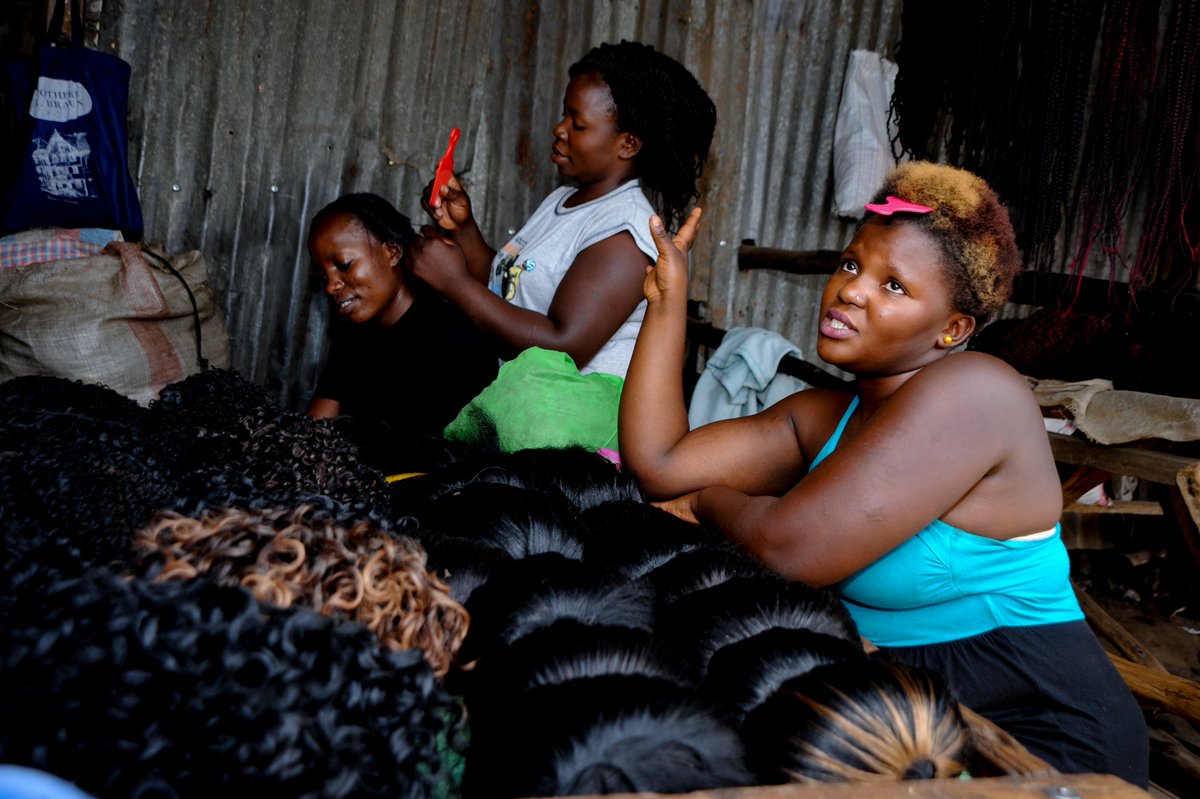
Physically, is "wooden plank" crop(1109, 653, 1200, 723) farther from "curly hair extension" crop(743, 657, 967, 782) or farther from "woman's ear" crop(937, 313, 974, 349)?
"curly hair extension" crop(743, 657, 967, 782)

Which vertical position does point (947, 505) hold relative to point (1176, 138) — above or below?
below

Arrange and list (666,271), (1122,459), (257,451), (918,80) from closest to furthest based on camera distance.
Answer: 1. (257,451)
2. (666,271)
3. (1122,459)
4. (918,80)

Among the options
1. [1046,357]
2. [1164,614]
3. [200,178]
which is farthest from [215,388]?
[1164,614]

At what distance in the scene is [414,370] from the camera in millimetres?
3029

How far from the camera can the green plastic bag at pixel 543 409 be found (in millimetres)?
2213

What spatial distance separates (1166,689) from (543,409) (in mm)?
2177

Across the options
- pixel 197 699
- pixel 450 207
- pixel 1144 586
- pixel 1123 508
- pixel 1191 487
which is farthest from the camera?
pixel 1144 586

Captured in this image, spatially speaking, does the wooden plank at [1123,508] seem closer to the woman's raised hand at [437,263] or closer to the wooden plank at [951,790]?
the woman's raised hand at [437,263]

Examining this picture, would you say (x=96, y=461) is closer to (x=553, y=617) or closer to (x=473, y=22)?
(x=553, y=617)

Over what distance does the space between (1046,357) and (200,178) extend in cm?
366

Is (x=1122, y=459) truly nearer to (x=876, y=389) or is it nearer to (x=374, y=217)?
(x=876, y=389)

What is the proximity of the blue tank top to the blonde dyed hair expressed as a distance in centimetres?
48

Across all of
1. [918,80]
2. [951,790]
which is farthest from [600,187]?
[951,790]

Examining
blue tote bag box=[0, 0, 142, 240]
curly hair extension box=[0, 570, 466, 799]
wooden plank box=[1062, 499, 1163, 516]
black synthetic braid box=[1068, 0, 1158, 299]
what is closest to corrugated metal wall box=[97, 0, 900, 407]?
blue tote bag box=[0, 0, 142, 240]
